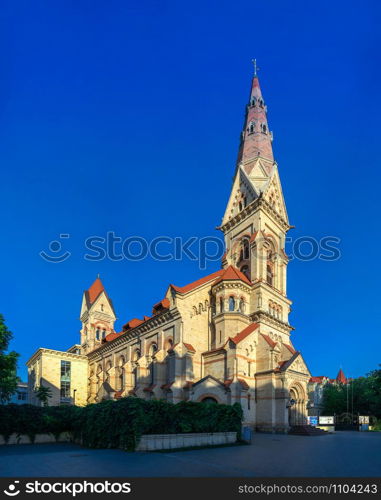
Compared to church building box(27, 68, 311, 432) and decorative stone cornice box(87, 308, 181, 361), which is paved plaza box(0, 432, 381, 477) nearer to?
church building box(27, 68, 311, 432)

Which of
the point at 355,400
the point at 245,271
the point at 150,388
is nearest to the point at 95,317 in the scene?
the point at 150,388

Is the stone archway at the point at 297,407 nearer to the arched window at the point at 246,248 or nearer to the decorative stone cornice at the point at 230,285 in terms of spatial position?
the decorative stone cornice at the point at 230,285

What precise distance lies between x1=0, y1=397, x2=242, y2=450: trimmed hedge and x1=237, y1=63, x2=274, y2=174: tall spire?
32.8 m

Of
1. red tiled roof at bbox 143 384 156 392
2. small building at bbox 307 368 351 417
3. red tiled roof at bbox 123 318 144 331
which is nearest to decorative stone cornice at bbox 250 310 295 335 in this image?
red tiled roof at bbox 143 384 156 392

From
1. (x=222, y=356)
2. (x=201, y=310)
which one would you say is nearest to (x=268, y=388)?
(x=222, y=356)

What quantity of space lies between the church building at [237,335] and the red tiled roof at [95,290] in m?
14.4

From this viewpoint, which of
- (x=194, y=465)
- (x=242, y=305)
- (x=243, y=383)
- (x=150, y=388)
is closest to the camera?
(x=194, y=465)

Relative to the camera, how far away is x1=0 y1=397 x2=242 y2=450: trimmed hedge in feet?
63.3

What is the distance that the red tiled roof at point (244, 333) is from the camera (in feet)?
114

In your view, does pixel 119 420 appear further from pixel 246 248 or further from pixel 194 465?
pixel 246 248

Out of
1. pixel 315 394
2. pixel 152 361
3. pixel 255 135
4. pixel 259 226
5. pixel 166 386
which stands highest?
pixel 255 135

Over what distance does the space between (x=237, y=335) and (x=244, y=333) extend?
689 mm

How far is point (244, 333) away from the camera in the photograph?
118 feet

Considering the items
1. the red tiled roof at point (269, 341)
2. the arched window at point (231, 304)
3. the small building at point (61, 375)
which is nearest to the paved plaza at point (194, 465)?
the red tiled roof at point (269, 341)
